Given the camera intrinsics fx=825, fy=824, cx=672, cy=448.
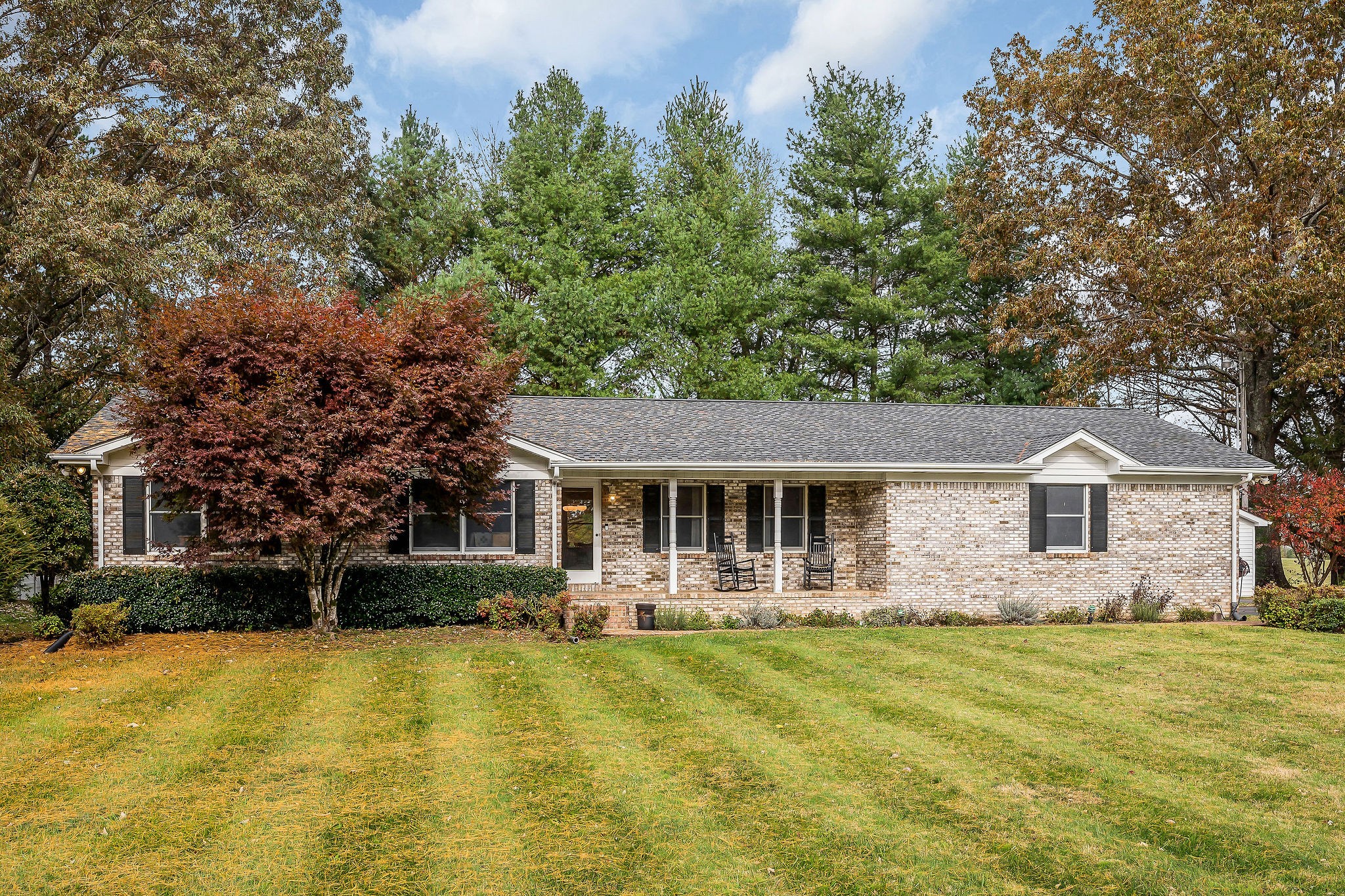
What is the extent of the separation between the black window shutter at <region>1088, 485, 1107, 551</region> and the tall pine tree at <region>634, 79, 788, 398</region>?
476 inches

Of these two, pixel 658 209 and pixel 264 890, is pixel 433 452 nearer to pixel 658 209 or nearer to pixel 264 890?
pixel 264 890

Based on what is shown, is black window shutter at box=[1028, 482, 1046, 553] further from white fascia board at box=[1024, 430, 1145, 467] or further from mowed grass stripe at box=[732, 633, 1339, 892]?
mowed grass stripe at box=[732, 633, 1339, 892]

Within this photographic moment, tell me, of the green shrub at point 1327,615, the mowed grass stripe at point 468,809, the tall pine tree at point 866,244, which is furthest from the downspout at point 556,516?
the tall pine tree at point 866,244

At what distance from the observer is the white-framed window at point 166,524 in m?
14.2

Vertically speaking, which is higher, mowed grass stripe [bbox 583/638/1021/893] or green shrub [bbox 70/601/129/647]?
Result: green shrub [bbox 70/601/129/647]

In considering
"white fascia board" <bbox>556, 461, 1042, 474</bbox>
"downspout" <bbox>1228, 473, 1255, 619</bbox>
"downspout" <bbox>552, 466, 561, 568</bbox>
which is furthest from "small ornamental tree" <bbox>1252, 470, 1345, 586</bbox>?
"downspout" <bbox>552, 466, 561, 568</bbox>

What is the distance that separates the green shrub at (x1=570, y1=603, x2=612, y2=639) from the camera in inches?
503

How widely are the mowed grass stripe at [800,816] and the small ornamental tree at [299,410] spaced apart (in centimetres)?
554

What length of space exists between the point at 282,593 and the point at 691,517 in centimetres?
790

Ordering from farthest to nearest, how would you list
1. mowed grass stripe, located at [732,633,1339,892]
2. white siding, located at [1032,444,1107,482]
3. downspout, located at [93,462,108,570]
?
1. white siding, located at [1032,444,1107,482]
2. downspout, located at [93,462,108,570]
3. mowed grass stripe, located at [732,633,1339,892]

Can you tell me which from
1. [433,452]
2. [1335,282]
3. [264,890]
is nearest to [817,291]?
[1335,282]

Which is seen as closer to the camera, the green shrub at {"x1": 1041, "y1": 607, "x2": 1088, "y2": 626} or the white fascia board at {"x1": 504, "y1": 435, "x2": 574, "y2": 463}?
the white fascia board at {"x1": 504, "y1": 435, "x2": 574, "y2": 463}

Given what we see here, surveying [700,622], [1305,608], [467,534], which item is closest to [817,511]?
[700,622]

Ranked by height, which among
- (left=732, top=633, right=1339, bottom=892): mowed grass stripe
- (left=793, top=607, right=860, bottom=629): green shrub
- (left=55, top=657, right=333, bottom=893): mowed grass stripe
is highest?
(left=55, top=657, right=333, bottom=893): mowed grass stripe
